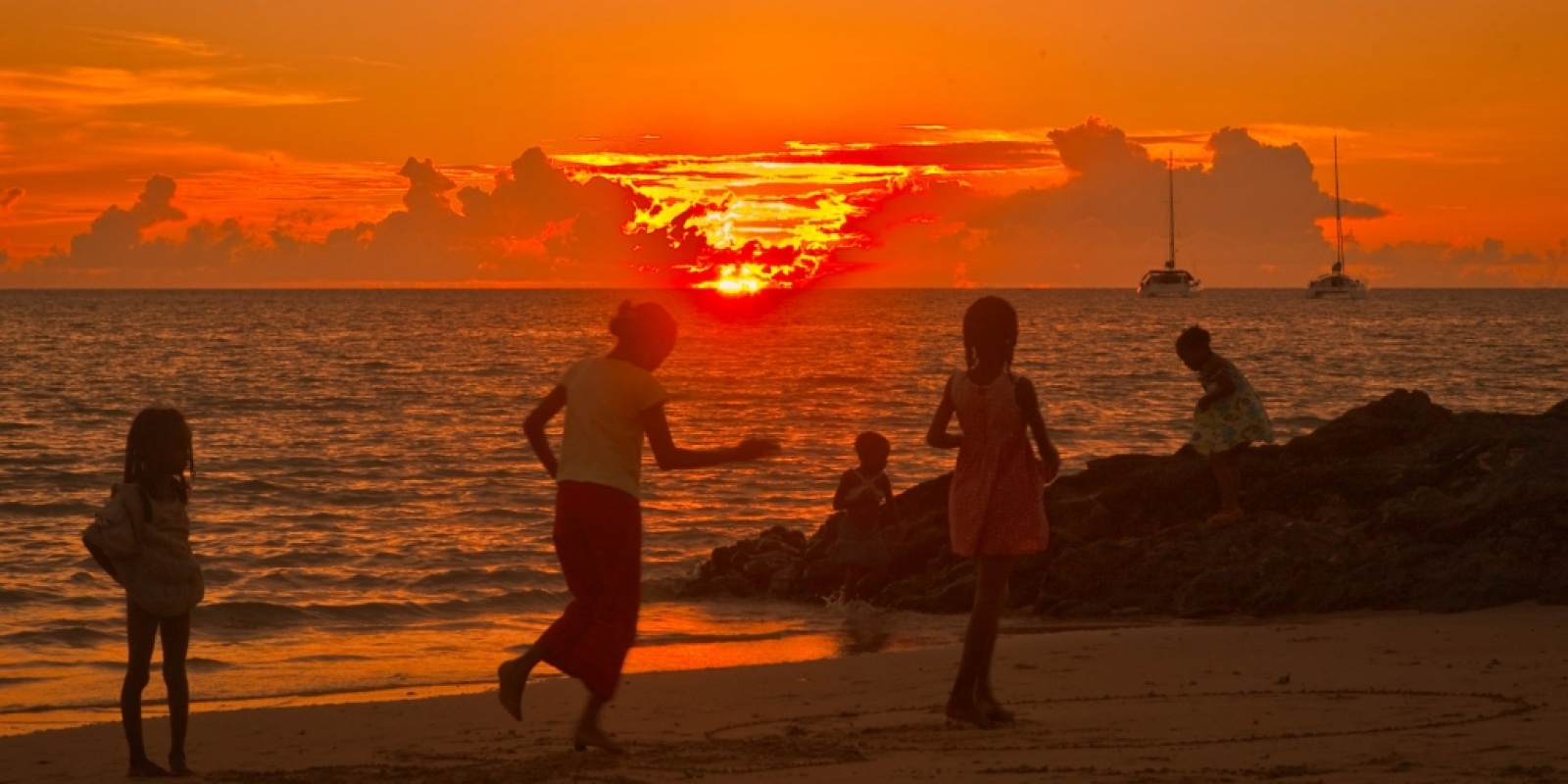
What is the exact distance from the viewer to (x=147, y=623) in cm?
680

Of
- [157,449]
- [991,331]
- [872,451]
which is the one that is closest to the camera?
[157,449]

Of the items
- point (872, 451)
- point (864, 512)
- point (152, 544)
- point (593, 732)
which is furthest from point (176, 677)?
point (864, 512)

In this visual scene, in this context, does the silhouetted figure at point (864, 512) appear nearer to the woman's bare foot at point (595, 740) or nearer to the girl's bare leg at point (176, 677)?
the woman's bare foot at point (595, 740)

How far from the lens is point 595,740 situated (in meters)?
6.85

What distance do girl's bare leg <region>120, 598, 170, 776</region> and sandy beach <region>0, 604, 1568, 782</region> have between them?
244 millimetres

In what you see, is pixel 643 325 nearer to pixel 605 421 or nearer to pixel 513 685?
pixel 605 421

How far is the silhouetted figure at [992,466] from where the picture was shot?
7.08 metres

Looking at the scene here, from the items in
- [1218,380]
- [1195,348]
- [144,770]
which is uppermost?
[1195,348]

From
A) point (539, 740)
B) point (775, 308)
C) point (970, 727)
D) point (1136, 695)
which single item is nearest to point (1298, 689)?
point (1136, 695)

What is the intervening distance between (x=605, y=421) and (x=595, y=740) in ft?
4.32

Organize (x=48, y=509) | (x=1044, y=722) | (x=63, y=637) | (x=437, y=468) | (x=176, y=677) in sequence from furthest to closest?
(x=437, y=468)
(x=48, y=509)
(x=63, y=637)
(x=1044, y=722)
(x=176, y=677)

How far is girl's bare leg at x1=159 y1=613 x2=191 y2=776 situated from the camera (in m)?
6.86

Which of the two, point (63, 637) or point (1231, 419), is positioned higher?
point (1231, 419)

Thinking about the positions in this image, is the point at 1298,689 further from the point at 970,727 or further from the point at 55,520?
the point at 55,520
